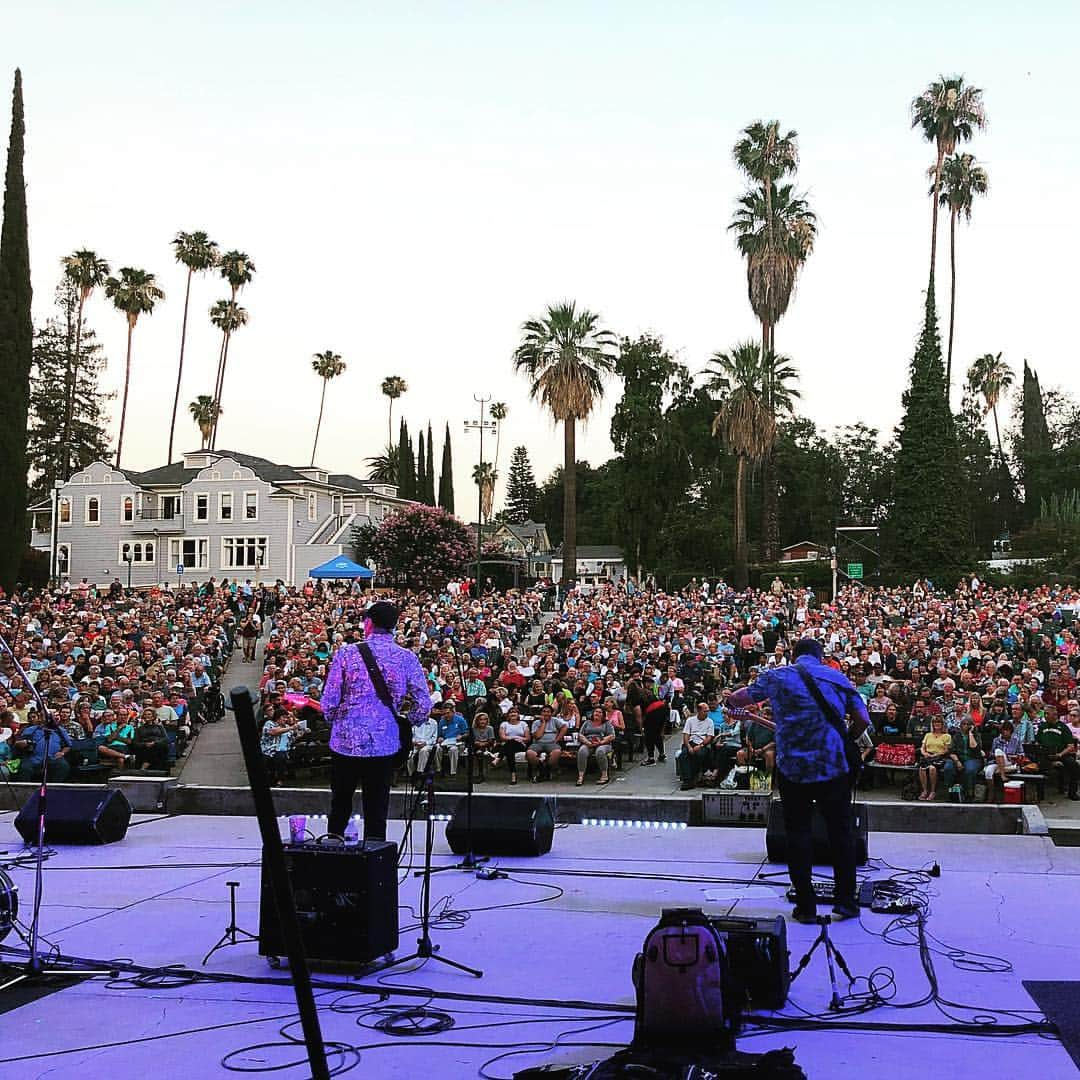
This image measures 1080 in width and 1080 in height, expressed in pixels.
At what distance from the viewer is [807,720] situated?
19.5ft

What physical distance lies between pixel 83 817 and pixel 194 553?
4564cm

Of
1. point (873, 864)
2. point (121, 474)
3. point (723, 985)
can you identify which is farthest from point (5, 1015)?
point (121, 474)

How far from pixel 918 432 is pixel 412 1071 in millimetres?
45100

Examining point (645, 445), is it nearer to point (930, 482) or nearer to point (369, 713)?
point (930, 482)

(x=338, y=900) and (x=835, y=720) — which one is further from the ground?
(x=835, y=720)

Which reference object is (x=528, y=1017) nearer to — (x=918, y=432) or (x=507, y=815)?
(x=507, y=815)

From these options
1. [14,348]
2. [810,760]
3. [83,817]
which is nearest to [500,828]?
[810,760]

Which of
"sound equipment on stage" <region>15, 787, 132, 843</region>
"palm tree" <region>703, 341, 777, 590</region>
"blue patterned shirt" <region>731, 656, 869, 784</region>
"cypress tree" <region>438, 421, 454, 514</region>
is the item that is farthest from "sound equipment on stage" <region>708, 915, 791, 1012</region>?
"cypress tree" <region>438, 421, 454, 514</region>

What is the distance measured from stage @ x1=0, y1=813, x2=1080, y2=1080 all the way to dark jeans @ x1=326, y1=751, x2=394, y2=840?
24.3 inches

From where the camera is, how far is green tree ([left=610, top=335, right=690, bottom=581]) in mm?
56906

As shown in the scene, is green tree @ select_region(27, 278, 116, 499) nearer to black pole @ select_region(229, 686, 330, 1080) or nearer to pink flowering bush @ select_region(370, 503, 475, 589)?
pink flowering bush @ select_region(370, 503, 475, 589)

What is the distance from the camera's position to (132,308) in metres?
63.1

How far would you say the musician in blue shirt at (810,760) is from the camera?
5.93 m

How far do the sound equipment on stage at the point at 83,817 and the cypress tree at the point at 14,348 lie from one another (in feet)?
103
